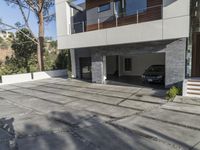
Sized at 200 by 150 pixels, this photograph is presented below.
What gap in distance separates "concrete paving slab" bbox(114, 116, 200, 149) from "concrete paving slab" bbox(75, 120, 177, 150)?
0.33 meters

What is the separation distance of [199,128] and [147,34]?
626cm

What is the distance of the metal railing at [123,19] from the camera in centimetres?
1052

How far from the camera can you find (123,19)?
12055 mm

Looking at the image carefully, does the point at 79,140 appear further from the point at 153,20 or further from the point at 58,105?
the point at 153,20

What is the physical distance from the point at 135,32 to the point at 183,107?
524 cm

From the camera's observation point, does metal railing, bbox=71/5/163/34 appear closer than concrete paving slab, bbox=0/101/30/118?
No

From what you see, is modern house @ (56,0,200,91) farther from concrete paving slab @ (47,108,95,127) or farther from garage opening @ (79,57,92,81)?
concrete paving slab @ (47,108,95,127)

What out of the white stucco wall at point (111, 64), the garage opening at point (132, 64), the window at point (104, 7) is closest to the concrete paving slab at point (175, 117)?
the window at point (104, 7)

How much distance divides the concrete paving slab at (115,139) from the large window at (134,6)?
8321 mm

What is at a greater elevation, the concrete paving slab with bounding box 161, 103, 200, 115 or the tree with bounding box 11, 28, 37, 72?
the tree with bounding box 11, 28, 37, 72

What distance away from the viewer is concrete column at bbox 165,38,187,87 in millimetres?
10373

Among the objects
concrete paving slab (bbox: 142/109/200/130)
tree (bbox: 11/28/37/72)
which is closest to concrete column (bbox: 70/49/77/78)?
tree (bbox: 11/28/37/72)

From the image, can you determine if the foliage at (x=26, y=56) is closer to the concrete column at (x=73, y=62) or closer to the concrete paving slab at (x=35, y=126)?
the concrete column at (x=73, y=62)

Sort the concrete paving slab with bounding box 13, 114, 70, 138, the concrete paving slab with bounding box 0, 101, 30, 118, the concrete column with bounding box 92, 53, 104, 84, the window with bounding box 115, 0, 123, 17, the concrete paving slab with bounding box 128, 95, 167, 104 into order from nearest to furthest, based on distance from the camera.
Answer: the concrete paving slab with bounding box 13, 114, 70, 138 < the concrete paving slab with bounding box 0, 101, 30, 118 < the concrete paving slab with bounding box 128, 95, 167, 104 < the window with bounding box 115, 0, 123, 17 < the concrete column with bounding box 92, 53, 104, 84
